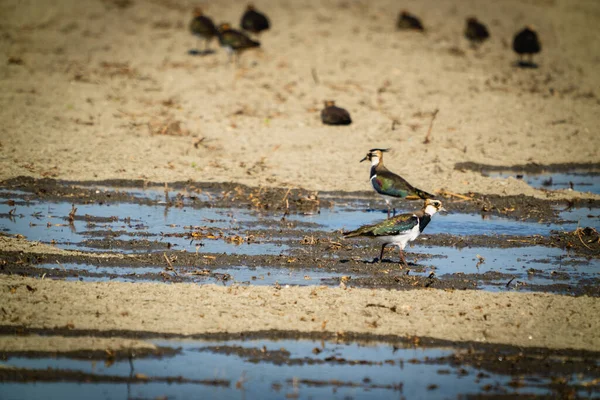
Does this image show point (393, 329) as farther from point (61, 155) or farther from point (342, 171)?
point (61, 155)

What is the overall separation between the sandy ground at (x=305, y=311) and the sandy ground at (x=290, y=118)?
25 millimetres

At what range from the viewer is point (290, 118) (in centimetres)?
1848

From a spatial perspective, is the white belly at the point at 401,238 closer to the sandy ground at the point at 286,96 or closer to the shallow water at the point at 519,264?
the shallow water at the point at 519,264

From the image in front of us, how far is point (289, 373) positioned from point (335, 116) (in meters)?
10.3

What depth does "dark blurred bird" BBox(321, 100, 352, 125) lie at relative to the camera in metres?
18.0

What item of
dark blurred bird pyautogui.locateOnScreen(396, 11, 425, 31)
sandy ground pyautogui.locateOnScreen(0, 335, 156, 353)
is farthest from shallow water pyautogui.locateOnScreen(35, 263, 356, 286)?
dark blurred bird pyautogui.locateOnScreen(396, 11, 425, 31)

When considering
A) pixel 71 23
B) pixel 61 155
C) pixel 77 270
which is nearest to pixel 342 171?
pixel 61 155

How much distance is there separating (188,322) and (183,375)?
1054mm

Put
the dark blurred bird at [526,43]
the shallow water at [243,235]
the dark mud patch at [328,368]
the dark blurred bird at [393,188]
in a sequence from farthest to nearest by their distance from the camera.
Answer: the dark blurred bird at [526,43], the dark blurred bird at [393,188], the shallow water at [243,235], the dark mud patch at [328,368]

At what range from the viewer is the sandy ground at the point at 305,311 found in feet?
29.8

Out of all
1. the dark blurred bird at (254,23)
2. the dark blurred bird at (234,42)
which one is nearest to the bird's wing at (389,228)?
the dark blurred bird at (234,42)

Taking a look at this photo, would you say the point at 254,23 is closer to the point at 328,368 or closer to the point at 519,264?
the point at 519,264

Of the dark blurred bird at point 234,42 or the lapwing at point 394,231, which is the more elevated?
the dark blurred bird at point 234,42

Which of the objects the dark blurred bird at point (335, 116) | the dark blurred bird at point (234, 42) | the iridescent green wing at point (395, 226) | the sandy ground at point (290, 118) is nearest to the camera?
the sandy ground at point (290, 118)
